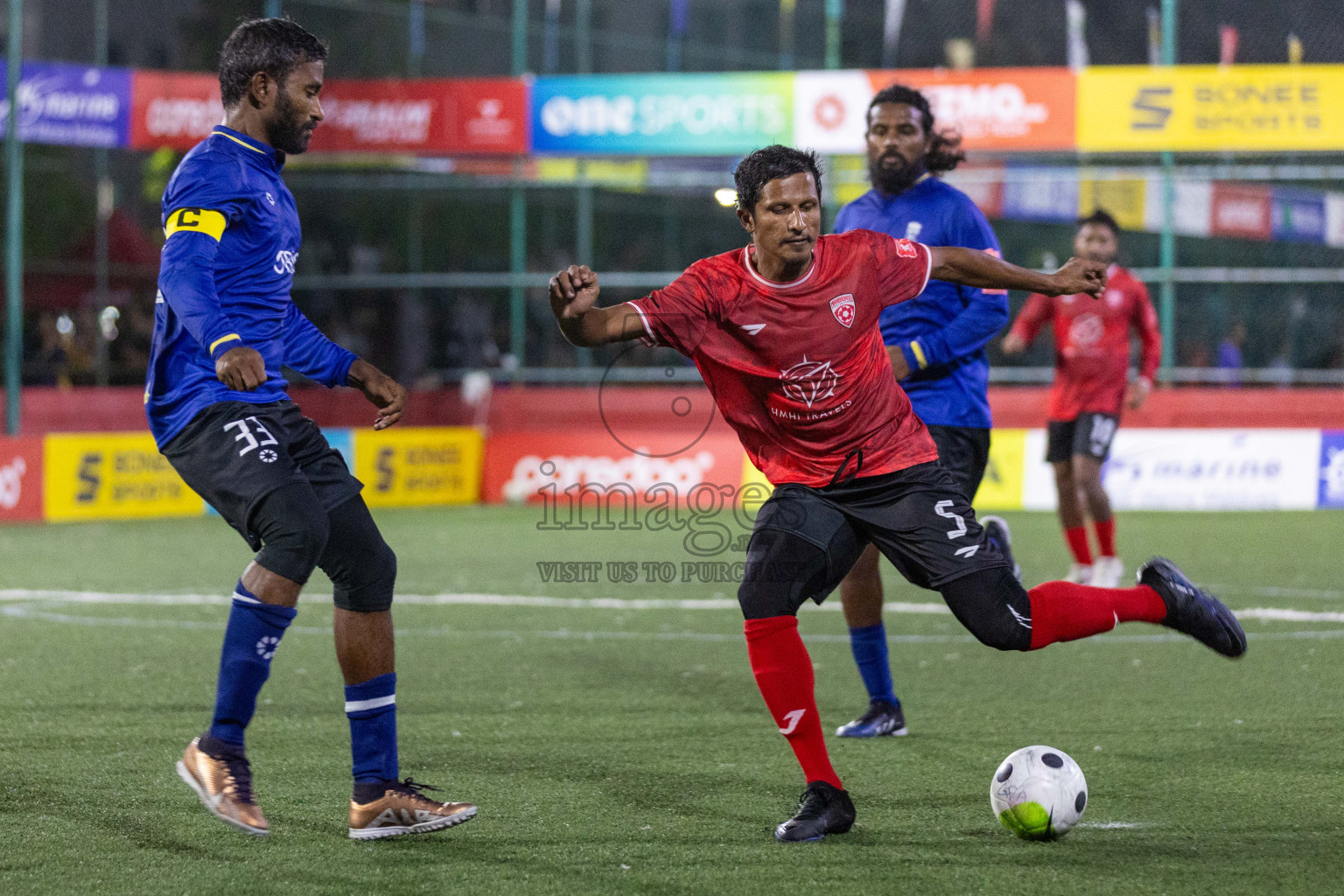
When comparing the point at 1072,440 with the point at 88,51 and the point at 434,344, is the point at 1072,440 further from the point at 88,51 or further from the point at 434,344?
the point at 88,51

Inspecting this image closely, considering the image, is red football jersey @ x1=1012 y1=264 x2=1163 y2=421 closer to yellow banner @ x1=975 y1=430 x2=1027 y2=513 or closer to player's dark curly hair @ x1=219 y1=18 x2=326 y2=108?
yellow banner @ x1=975 y1=430 x2=1027 y2=513

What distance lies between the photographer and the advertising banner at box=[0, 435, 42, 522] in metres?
15.1

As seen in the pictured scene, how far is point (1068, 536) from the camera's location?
33.2ft

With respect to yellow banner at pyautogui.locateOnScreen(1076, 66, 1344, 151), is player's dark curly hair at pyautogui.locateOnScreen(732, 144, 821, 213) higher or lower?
lower

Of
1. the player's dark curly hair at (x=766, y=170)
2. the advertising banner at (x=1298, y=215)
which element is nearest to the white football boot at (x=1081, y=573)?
the player's dark curly hair at (x=766, y=170)

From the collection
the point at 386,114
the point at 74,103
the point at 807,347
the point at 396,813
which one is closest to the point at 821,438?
the point at 807,347

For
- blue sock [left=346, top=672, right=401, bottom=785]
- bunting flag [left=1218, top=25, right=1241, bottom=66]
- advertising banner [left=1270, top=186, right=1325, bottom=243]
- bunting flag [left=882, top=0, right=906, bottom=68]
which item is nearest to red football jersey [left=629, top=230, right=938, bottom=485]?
blue sock [left=346, top=672, right=401, bottom=785]

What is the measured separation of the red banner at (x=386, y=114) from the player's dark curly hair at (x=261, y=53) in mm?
16367

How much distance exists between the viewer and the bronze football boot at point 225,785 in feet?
13.0

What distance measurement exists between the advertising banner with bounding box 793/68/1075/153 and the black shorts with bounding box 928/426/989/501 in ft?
44.5

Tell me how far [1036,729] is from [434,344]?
18577mm

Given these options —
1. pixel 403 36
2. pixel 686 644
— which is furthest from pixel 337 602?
pixel 403 36

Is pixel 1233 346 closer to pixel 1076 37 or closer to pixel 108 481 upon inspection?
pixel 1076 37

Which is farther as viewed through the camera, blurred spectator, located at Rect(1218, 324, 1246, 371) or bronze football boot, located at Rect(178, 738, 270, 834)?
blurred spectator, located at Rect(1218, 324, 1246, 371)
